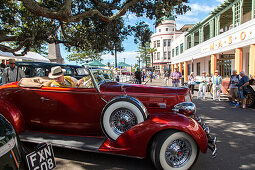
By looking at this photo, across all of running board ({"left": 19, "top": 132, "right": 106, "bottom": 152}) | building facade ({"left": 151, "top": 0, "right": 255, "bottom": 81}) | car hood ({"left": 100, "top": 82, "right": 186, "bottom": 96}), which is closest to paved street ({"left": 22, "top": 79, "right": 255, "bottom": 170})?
running board ({"left": 19, "top": 132, "right": 106, "bottom": 152})

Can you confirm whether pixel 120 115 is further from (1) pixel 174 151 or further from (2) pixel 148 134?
(1) pixel 174 151

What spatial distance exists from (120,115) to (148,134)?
60cm

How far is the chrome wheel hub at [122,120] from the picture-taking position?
283 cm

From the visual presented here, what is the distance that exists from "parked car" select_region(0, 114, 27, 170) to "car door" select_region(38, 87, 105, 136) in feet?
4.71

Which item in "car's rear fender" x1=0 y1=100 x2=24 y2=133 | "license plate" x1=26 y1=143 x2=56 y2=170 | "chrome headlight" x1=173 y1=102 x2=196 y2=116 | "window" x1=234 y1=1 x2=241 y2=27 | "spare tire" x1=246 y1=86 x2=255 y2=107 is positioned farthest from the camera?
"window" x1=234 y1=1 x2=241 y2=27

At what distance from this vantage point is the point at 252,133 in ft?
14.4

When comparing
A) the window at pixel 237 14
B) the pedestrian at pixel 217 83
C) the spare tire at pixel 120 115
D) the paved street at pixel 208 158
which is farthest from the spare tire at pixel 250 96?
the window at pixel 237 14

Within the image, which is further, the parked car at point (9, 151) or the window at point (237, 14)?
the window at point (237, 14)

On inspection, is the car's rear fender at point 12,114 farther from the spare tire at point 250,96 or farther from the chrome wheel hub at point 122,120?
the spare tire at point 250,96

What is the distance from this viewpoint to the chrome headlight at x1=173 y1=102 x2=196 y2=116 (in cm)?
299

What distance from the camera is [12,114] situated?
3139 millimetres

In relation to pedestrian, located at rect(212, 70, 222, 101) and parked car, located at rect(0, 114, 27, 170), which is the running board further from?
pedestrian, located at rect(212, 70, 222, 101)

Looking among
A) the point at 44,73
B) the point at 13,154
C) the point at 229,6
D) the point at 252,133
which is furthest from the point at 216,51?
the point at 13,154

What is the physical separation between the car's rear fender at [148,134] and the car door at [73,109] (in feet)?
2.04
